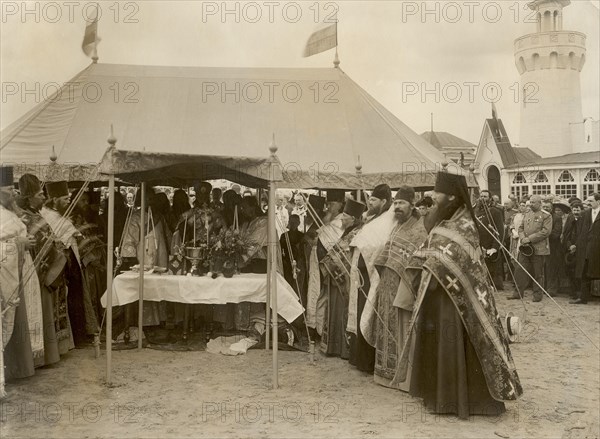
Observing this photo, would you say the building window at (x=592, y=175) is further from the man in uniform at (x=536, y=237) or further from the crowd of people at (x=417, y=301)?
the crowd of people at (x=417, y=301)

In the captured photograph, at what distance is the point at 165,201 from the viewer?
832cm

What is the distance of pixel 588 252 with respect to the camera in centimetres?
1048

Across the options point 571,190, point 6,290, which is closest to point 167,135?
point 6,290

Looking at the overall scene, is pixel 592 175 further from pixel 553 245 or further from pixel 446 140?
pixel 446 140

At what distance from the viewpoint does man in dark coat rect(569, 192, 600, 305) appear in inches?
406

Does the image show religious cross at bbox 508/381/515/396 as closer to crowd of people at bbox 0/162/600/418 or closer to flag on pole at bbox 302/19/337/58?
crowd of people at bbox 0/162/600/418

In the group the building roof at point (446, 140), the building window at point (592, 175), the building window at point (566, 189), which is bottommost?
the building window at point (566, 189)

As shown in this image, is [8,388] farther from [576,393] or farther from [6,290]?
[576,393]

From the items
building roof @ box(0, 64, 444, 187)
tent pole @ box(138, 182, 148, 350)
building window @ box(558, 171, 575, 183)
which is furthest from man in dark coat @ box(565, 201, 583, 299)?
building window @ box(558, 171, 575, 183)

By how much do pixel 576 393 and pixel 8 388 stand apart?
203 inches

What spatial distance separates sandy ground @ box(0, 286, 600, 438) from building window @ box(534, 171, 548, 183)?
776 inches

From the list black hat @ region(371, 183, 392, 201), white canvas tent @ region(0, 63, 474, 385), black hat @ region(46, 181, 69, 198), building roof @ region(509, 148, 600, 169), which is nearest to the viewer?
black hat @ region(371, 183, 392, 201)

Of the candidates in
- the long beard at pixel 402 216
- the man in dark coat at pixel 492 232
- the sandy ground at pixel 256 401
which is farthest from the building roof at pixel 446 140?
the long beard at pixel 402 216

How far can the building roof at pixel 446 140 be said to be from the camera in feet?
132
